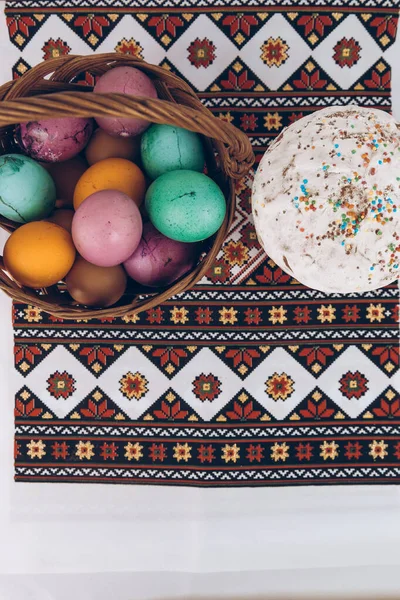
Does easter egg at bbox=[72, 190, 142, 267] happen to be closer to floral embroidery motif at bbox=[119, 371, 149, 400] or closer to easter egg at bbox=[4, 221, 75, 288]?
easter egg at bbox=[4, 221, 75, 288]

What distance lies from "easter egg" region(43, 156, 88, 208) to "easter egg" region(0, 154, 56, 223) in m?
0.03

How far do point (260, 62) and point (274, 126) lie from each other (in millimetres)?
99

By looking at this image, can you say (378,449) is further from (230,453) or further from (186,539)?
(186,539)

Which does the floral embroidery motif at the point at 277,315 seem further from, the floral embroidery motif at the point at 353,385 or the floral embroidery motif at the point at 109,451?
the floral embroidery motif at the point at 109,451

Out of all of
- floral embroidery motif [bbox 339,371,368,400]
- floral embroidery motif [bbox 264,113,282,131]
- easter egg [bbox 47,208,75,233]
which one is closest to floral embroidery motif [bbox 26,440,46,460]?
easter egg [bbox 47,208,75,233]

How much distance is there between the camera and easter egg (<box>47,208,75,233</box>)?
23.9 inches

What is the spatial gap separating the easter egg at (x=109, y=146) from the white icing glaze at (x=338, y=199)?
180 mm

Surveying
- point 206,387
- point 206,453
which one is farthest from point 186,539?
point 206,387

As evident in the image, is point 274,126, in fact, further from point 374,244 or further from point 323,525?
point 323,525

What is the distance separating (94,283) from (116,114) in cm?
20

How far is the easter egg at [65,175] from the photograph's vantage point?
0.63 m

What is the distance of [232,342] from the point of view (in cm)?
74

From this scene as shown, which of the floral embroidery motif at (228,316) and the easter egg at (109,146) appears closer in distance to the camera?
the easter egg at (109,146)

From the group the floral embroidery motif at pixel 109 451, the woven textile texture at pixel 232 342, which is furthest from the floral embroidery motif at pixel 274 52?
the floral embroidery motif at pixel 109 451
